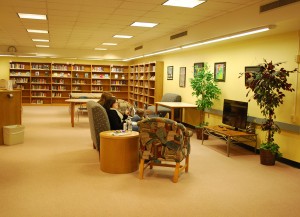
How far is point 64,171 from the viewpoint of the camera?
4.96 metres

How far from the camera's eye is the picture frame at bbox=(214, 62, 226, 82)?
25.8ft

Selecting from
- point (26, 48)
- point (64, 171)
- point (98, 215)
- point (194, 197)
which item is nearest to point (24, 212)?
point (98, 215)

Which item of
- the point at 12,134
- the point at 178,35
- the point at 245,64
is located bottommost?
Answer: the point at 12,134

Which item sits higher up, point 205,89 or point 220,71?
point 220,71

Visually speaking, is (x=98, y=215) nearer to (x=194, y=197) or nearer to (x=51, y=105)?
(x=194, y=197)

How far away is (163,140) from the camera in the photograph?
4.50 meters

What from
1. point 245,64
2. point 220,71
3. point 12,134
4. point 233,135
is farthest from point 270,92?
point 12,134

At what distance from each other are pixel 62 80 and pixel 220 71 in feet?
33.7

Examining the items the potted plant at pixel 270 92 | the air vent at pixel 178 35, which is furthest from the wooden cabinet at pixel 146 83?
the potted plant at pixel 270 92

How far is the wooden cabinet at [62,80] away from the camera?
50.6 feet

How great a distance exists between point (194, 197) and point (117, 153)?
1436 millimetres

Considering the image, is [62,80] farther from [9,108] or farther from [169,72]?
[9,108]

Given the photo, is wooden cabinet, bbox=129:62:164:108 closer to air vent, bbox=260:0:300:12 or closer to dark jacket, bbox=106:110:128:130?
dark jacket, bbox=106:110:128:130

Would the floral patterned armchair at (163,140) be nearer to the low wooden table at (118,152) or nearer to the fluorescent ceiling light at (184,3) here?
the low wooden table at (118,152)
